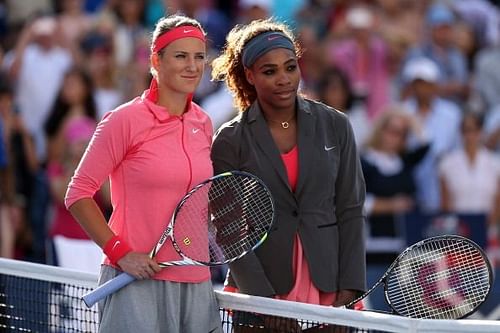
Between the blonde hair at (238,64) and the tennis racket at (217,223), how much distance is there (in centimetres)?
62

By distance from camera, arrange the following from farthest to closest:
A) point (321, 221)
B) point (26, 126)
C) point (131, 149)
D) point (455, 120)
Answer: point (455, 120) → point (26, 126) → point (321, 221) → point (131, 149)

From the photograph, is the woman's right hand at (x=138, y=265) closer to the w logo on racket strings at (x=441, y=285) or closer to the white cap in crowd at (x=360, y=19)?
the w logo on racket strings at (x=441, y=285)

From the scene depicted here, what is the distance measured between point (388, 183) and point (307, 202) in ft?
19.1

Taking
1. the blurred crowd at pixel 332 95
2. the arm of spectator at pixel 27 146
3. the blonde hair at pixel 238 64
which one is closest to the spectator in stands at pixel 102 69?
the blurred crowd at pixel 332 95

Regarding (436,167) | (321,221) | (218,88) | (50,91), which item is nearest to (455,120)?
(436,167)

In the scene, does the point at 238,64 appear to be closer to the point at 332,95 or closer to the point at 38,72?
the point at 332,95

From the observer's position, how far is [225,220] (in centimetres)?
595

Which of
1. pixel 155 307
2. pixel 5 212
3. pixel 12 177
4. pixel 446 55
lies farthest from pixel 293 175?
pixel 446 55

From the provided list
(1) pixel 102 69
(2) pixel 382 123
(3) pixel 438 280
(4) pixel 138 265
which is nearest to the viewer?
(4) pixel 138 265

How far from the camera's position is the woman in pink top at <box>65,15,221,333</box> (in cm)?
572

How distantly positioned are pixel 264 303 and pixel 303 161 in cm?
65

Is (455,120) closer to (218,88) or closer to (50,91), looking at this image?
(218,88)

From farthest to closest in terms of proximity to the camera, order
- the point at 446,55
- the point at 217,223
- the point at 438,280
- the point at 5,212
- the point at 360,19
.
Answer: the point at 446,55 → the point at 360,19 → the point at 5,212 → the point at 438,280 → the point at 217,223

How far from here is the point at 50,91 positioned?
12.3 meters
